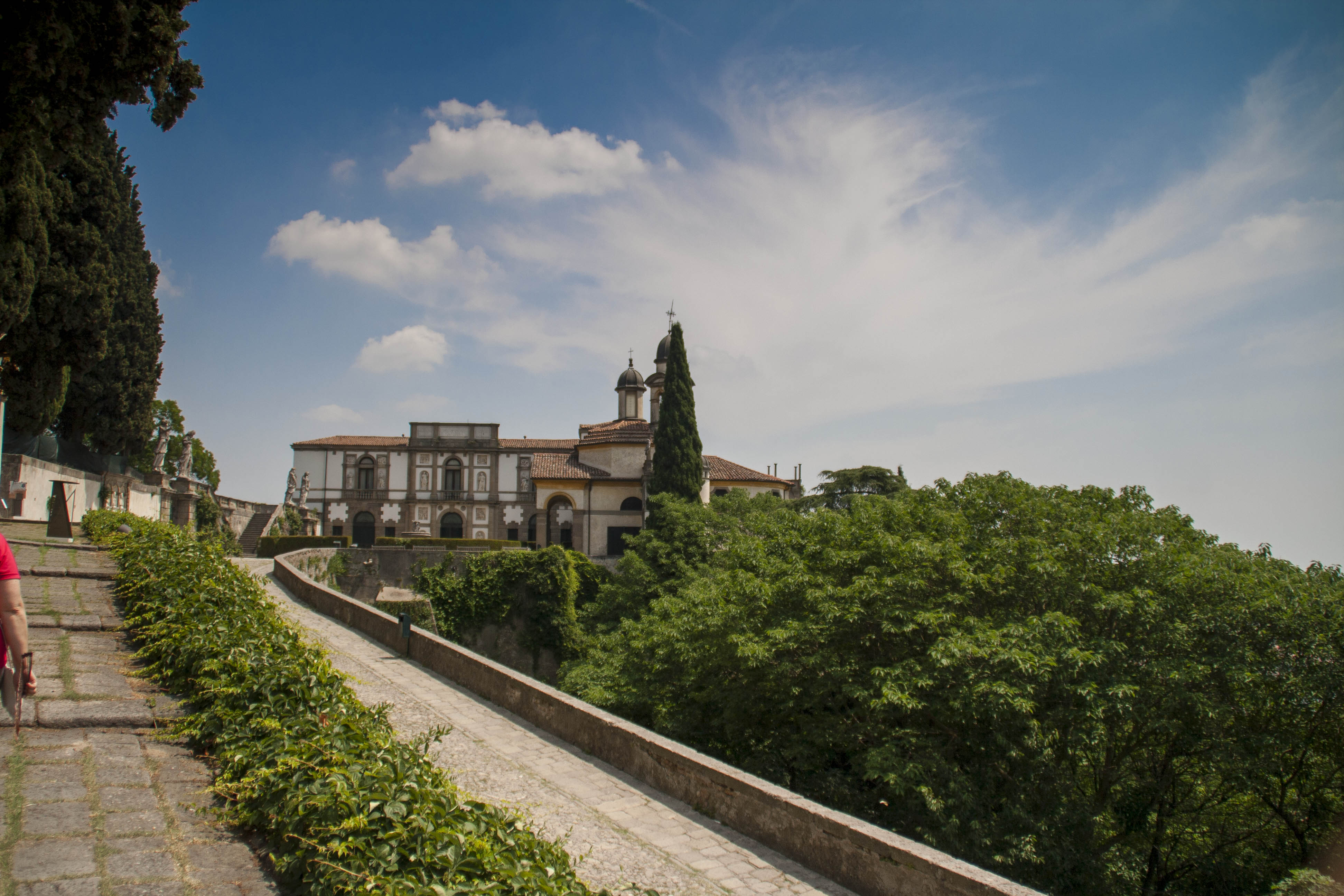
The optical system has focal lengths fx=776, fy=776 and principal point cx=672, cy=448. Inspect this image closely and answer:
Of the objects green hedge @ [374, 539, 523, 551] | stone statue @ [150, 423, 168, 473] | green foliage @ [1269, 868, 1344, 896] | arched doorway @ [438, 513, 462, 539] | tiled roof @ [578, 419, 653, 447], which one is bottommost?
green foliage @ [1269, 868, 1344, 896]

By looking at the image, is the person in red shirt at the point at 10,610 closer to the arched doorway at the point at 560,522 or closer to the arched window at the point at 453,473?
the arched doorway at the point at 560,522

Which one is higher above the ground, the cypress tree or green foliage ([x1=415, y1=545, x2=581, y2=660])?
the cypress tree

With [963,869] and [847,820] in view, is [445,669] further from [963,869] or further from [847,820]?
[963,869]

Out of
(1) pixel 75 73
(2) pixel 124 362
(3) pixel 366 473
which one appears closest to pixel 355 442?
(3) pixel 366 473

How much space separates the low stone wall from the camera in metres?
4.95

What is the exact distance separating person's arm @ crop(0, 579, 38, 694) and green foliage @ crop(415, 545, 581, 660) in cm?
2551

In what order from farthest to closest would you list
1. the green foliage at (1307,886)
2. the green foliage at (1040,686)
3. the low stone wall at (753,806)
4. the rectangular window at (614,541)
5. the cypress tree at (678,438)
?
the rectangular window at (614,541) < the cypress tree at (678,438) < the green foliage at (1040,686) < the green foliage at (1307,886) < the low stone wall at (753,806)

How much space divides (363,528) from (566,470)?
15081 mm

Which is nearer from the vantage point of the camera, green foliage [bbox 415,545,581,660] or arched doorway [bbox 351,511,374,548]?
green foliage [bbox 415,545,581,660]

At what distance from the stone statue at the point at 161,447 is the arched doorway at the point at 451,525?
2067 centimetres

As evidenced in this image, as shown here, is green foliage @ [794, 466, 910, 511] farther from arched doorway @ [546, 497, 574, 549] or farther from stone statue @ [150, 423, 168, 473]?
stone statue @ [150, 423, 168, 473]

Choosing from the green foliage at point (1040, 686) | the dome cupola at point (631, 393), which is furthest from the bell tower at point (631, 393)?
the green foliage at point (1040, 686)

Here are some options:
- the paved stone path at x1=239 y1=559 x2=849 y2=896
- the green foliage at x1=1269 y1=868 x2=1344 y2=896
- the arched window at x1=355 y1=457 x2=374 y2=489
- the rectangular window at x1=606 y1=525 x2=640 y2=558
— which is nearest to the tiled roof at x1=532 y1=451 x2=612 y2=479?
the rectangular window at x1=606 y1=525 x2=640 y2=558

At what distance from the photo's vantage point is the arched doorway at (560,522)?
4400cm
